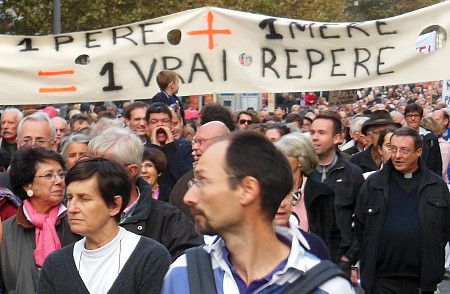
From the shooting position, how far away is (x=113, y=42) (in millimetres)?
8219

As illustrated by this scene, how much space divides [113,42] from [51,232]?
134 inches

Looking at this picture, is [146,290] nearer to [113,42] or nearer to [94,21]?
[113,42]

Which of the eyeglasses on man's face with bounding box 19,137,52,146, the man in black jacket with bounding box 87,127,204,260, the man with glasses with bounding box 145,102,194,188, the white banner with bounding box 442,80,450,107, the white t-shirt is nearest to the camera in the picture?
the white t-shirt

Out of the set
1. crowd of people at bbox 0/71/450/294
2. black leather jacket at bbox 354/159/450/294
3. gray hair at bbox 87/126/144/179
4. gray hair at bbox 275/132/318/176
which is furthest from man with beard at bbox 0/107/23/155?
gray hair at bbox 87/126/144/179

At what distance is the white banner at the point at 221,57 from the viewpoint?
8.04m

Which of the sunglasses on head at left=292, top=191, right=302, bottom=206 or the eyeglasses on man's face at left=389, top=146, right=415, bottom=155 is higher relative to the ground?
the eyeglasses on man's face at left=389, top=146, right=415, bottom=155

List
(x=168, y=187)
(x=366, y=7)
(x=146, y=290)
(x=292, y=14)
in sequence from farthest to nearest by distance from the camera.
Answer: (x=366, y=7) < (x=292, y=14) < (x=168, y=187) < (x=146, y=290)

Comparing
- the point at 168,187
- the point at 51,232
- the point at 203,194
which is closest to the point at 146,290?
the point at 51,232

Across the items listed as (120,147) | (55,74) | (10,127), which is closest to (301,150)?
(120,147)

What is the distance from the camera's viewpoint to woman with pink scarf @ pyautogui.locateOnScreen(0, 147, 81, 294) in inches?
197

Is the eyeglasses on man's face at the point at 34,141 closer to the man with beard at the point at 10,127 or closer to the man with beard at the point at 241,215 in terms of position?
the man with beard at the point at 10,127

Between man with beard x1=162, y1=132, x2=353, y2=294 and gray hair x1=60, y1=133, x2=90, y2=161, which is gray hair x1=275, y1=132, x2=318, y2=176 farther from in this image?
man with beard x1=162, y1=132, x2=353, y2=294

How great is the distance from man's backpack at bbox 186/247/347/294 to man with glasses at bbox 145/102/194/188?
4.21 meters

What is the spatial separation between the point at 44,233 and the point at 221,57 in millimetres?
3531
